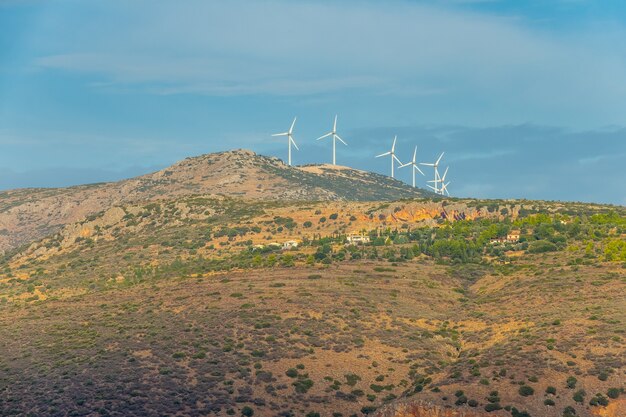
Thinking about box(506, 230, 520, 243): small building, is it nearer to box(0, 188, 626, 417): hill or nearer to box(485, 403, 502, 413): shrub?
box(0, 188, 626, 417): hill

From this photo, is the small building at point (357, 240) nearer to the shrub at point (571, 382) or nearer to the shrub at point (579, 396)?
the shrub at point (571, 382)

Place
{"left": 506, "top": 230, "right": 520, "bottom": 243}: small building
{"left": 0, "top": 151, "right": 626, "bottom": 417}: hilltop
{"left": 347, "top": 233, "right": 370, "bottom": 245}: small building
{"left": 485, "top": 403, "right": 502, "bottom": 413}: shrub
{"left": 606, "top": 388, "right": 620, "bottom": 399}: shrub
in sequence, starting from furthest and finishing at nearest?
{"left": 347, "top": 233, "right": 370, "bottom": 245}: small building, {"left": 506, "top": 230, "right": 520, "bottom": 243}: small building, {"left": 0, "top": 151, "right": 626, "bottom": 417}: hilltop, {"left": 485, "top": 403, "right": 502, "bottom": 413}: shrub, {"left": 606, "top": 388, "right": 620, "bottom": 399}: shrub

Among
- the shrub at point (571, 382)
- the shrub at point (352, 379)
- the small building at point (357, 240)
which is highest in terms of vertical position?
the small building at point (357, 240)

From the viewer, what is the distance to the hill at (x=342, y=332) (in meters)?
112

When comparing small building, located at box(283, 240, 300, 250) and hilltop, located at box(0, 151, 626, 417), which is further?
small building, located at box(283, 240, 300, 250)

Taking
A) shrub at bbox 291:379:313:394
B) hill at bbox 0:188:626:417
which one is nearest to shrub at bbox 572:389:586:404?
hill at bbox 0:188:626:417

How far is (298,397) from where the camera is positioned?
377 feet

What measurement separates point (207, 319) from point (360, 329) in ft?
64.9

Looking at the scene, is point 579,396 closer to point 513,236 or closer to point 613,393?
point 613,393

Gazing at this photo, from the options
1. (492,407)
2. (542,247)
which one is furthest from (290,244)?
(492,407)

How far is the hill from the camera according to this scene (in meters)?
112

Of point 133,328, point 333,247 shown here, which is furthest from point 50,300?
point 333,247

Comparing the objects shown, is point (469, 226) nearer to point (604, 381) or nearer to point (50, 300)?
point (50, 300)

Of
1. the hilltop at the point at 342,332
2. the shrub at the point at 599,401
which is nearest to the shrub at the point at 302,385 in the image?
the hilltop at the point at 342,332
